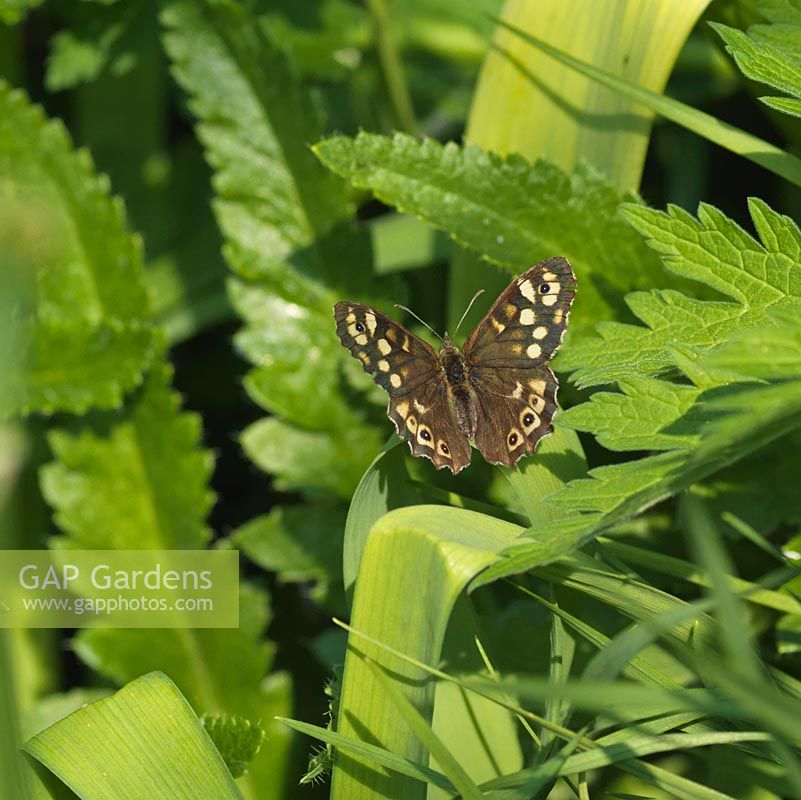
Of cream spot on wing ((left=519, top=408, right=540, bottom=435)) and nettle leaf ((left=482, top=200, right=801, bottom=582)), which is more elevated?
nettle leaf ((left=482, top=200, right=801, bottom=582))

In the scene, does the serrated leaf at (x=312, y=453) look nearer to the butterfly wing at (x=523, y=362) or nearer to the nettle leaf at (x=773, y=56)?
the butterfly wing at (x=523, y=362)

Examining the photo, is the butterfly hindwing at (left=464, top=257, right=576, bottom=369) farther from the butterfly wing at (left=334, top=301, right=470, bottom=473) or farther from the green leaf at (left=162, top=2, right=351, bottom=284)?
the green leaf at (left=162, top=2, right=351, bottom=284)

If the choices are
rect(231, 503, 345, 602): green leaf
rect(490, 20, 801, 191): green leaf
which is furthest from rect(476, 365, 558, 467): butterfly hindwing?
rect(231, 503, 345, 602): green leaf

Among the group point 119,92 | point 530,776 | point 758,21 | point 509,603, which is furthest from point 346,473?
point 119,92

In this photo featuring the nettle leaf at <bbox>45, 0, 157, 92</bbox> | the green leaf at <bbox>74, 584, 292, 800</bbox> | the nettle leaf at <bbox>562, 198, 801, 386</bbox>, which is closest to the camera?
the nettle leaf at <bbox>562, 198, 801, 386</bbox>

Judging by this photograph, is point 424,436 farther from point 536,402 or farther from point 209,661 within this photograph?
point 209,661

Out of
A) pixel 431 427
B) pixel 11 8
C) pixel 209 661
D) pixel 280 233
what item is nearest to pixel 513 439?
pixel 431 427

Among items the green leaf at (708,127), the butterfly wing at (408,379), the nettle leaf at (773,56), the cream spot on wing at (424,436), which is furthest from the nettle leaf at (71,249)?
the nettle leaf at (773,56)
